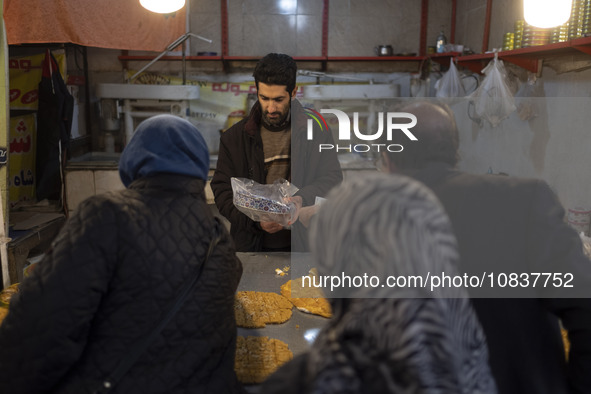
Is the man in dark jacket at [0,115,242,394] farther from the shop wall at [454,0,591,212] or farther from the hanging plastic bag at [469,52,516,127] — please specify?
the hanging plastic bag at [469,52,516,127]

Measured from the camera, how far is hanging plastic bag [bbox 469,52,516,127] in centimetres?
351

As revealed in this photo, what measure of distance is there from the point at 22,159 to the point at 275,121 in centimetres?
339

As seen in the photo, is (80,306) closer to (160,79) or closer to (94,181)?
(94,181)

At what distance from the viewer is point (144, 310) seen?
1.27m

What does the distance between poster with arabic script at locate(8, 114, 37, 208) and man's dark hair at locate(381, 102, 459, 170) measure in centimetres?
454

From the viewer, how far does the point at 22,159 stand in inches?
192

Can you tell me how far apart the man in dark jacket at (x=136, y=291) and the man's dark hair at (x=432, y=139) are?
1.89ft

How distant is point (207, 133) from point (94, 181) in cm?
127

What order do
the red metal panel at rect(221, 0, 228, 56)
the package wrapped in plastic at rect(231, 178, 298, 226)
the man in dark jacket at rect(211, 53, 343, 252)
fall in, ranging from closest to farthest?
the package wrapped in plastic at rect(231, 178, 298, 226), the man in dark jacket at rect(211, 53, 343, 252), the red metal panel at rect(221, 0, 228, 56)

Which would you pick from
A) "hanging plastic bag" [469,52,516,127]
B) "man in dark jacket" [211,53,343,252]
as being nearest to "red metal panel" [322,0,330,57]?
"hanging plastic bag" [469,52,516,127]

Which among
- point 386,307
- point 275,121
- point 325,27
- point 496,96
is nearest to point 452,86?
point 496,96

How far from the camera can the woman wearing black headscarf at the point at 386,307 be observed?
760 mm

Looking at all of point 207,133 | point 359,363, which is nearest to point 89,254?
point 359,363

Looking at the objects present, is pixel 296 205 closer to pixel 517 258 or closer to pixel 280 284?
pixel 280 284
